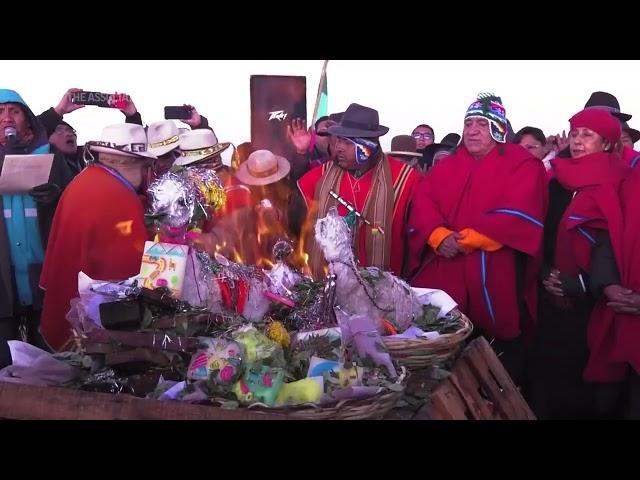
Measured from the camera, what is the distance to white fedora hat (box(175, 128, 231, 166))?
163 inches

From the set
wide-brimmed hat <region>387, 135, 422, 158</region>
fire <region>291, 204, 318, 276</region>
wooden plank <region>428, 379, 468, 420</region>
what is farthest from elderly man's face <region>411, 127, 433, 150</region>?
wooden plank <region>428, 379, 468, 420</region>

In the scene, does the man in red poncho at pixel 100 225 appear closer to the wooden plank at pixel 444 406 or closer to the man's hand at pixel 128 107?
the man's hand at pixel 128 107

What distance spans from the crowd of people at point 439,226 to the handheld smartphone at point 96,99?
2.66ft

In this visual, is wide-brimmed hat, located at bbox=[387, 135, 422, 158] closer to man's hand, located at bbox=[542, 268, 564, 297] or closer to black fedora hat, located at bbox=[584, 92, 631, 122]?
black fedora hat, located at bbox=[584, 92, 631, 122]

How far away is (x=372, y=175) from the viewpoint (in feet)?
14.8

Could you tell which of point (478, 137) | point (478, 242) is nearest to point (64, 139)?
point (478, 137)

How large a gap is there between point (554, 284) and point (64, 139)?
4.08m

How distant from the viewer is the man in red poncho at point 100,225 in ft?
12.9

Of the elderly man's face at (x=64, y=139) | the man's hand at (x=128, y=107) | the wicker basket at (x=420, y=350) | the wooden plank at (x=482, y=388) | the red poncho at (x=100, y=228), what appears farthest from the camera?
the man's hand at (x=128, y=107)

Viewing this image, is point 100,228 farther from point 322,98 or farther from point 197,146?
point 322,98

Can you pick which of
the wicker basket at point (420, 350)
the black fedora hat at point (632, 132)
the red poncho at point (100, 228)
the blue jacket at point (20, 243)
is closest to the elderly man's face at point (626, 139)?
the black fedora hat at point (632, 132)

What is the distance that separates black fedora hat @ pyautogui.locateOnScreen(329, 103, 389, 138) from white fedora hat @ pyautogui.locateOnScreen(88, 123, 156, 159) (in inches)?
47.2

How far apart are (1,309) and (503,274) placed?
10.8 feet

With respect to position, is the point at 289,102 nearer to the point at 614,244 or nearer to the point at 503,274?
the point at 503,274
